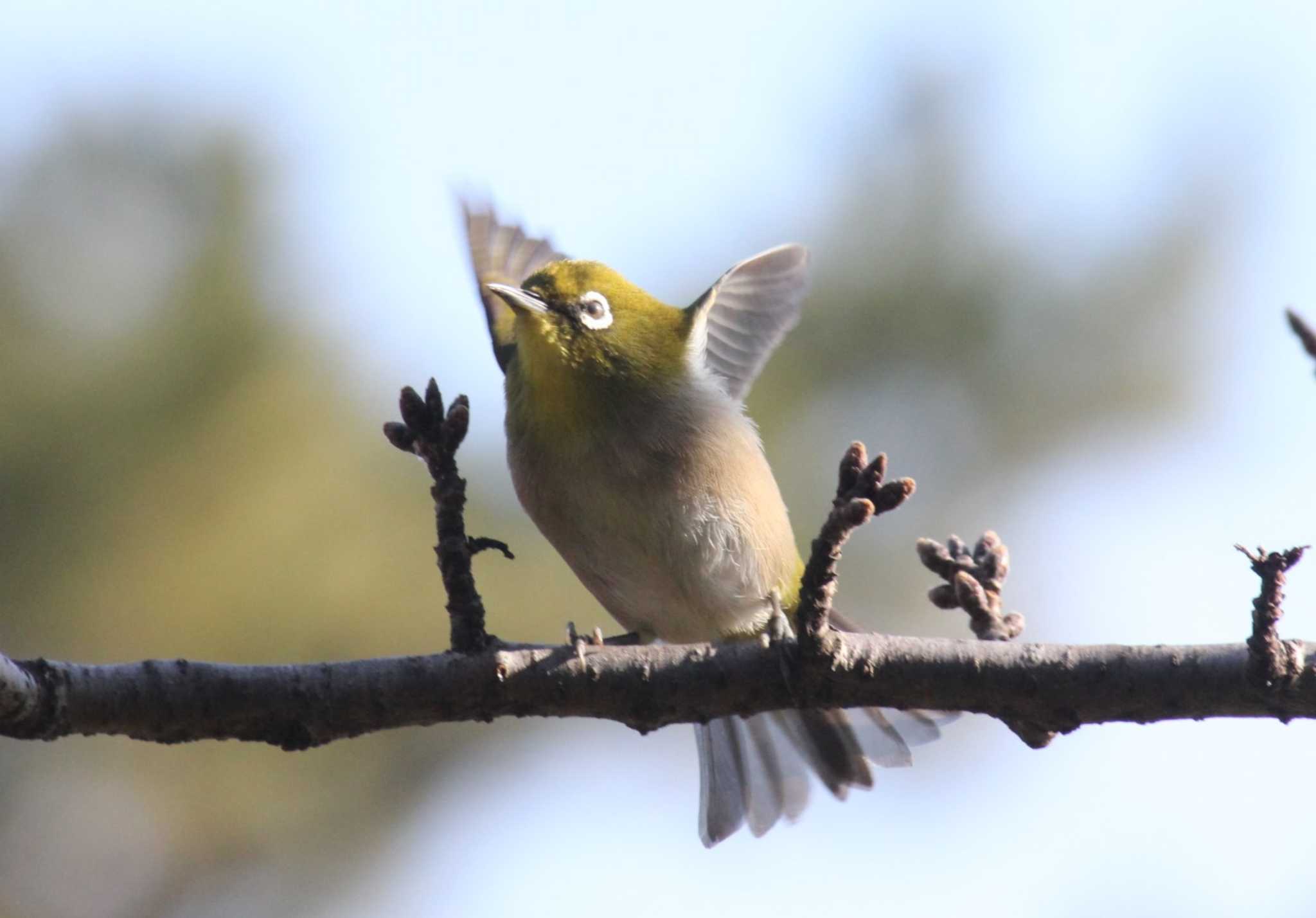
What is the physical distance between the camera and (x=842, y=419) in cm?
1019

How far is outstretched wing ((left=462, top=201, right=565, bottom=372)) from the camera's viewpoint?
648 cm

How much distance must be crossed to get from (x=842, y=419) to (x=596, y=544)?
220 inches

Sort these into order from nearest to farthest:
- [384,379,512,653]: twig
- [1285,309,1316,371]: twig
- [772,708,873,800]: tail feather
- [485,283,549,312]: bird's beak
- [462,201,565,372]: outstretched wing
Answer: [1285,309,1316,371]: twig, [384,379,512,653]: twig, [485,283,549,312]: bird's beak, [772,708,873,800]: tail feather, [462,201,565,372]: outstretched wing

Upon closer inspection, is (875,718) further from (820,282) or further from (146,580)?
(820,282)

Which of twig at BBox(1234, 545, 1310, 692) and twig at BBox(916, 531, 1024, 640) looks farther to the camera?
twig at BBox(916, 531, 1024, 640)

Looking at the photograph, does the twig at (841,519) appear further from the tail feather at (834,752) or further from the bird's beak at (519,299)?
the bird's beak at (519,299)

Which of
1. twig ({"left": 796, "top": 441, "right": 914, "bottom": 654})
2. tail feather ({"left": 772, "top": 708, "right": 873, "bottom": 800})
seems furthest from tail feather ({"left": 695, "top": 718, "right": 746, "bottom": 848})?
twig ({"left": 796, "top": 441, "right": 914, "bottom": 654})

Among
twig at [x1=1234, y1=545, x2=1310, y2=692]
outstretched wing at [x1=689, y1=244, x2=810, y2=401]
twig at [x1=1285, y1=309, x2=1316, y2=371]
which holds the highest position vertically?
outstretched wing at [x1=689, y1=244, x2=810, y2=401]

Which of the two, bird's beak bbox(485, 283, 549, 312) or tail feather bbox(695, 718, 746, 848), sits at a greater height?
bird's beak bbox(485, 283, 549, 312)

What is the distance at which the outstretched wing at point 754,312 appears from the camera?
6.21 meters

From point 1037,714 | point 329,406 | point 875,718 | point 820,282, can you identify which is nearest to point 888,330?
point 820,282

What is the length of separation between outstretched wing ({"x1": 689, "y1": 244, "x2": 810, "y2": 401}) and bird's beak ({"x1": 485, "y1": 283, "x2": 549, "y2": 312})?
109 cm

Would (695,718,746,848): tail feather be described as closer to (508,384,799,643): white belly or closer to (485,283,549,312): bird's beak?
(508,384,799,643): white belly

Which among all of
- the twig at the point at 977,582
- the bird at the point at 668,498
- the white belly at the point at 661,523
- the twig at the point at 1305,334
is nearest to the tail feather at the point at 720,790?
the bird at the point at 668,498
